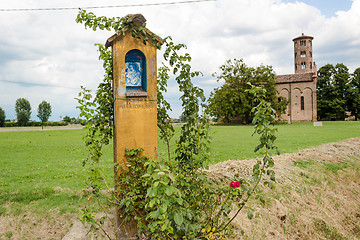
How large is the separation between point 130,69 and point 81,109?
93 cm

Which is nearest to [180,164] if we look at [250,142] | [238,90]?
[250,142]

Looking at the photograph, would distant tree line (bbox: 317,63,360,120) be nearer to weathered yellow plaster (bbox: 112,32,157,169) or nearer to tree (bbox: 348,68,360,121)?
tree (bbox: 348,68,360,121)

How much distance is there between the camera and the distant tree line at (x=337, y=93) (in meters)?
50.8

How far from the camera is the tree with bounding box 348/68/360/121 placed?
1974 inches

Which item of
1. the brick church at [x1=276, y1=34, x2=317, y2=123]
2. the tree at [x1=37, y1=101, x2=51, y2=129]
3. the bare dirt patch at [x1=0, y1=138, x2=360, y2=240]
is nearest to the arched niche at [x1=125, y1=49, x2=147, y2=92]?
the bare dirt patch at [x1=0, y1=138, x2=360, y2=240]

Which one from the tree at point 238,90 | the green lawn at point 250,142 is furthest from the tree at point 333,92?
the green lawn at point 250,142

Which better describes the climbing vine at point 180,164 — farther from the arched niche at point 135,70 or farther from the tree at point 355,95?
the tree at point 355,95

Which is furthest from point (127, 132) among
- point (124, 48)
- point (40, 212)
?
point (40, 212)

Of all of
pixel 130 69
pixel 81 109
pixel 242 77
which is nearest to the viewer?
pixel 81 109

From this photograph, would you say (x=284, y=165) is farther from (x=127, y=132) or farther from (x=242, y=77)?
(x=242, y=77)

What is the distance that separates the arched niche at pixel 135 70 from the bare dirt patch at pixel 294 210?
1.94 meters

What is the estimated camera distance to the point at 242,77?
44.7 meters

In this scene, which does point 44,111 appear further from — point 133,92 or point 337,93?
point 133,92

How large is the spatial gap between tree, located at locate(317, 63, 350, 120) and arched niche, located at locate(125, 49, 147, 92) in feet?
182
